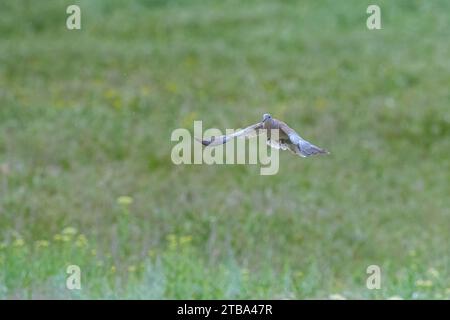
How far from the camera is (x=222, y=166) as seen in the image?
12.8 m

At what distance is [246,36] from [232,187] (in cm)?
702

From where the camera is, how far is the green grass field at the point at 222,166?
8.59 metres

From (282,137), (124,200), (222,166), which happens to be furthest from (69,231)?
(282,137)

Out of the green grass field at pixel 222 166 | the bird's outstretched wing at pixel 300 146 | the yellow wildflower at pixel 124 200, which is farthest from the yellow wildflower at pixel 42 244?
the bird's outstretched wing at pixel 300 146

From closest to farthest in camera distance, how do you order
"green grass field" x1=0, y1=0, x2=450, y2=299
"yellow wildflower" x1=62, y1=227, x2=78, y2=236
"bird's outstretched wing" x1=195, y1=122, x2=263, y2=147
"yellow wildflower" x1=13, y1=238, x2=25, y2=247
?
"bird's outstretched wing" x1=195, y1=122, x2=263, y2=147, "green grass field" x1=0, y1=0, x2=450, y2=299, "yellow wildflower" x1=13, y1=238, x2=25, y2=247, "yellow wildflower" x1=62, y1=227, x2=78, y2=236

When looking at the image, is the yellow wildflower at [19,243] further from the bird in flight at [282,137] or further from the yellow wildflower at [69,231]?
the bird in flight at [282,137]

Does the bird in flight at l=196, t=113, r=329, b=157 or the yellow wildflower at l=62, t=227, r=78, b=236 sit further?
the yellow wildflower at l=62, t=227, r=78, b=236

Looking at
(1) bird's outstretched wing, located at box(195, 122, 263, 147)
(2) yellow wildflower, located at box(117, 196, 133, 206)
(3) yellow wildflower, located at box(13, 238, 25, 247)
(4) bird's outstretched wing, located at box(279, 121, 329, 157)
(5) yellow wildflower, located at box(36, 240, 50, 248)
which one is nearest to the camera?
(1) bird's outstretched wing, located at box(195, 122, 263, 147)

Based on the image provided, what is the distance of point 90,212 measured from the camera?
10.8m

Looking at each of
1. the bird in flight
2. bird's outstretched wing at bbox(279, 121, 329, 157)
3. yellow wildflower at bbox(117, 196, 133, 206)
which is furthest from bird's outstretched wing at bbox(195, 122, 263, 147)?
yellow wildflower at bbox(117, 196, 133, 206)

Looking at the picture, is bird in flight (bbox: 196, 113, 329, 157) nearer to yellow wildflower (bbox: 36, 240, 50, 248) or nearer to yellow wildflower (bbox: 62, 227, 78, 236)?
yellow wildflower (bbox: 36, 240, 50, 248)

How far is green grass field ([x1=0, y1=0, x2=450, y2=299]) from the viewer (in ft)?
28.2

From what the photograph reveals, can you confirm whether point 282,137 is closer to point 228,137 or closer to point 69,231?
point 228,137
